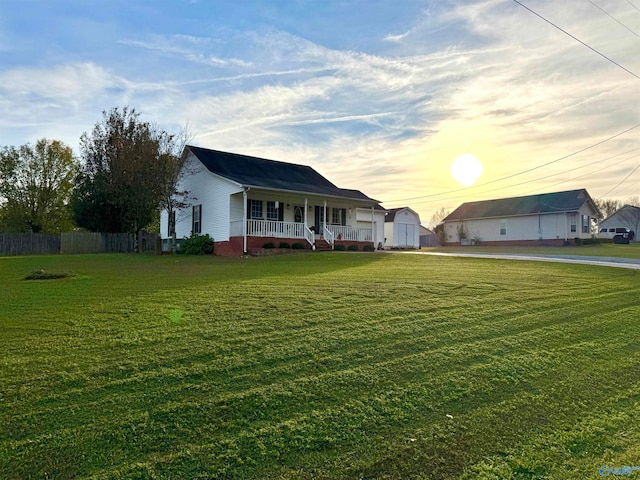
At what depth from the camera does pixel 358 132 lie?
20672 mm

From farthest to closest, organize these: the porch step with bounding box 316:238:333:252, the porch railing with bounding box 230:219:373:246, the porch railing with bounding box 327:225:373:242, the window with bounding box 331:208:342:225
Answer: the window with bounding box 331:208:342:225 < the porch railing with bounding box 327:225:373:242 < the porch step with bounding box 316:238:333:252 < the porch railing with bounding box 230:219:373:246

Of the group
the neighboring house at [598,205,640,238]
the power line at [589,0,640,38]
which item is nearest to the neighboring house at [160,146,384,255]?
the power line at [589,0,640,38]

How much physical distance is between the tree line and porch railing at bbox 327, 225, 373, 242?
8519mm

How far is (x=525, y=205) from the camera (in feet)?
133

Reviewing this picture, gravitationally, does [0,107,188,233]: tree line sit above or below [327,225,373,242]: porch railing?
above

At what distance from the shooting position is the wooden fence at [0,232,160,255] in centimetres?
2612

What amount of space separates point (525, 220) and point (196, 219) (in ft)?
100

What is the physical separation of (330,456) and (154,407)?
157cm

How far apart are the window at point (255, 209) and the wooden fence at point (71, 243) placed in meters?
8.02

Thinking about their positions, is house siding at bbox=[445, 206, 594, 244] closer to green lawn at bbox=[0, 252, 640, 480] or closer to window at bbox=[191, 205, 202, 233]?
window at bbox=[191, 205, 202, 233]

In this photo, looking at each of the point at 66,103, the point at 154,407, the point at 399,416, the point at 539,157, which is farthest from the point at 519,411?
the point at 539,157

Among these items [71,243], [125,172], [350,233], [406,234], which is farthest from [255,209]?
[406,234]

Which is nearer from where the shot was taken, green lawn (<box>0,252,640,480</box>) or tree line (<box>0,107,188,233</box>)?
green lawn (<box>0,252,640,480</box>)

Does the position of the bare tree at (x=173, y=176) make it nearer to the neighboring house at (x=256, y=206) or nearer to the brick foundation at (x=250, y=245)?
the neighboring house at (x=256, y=206)
